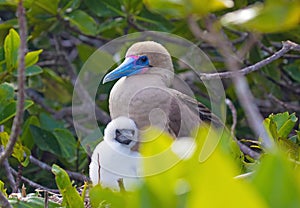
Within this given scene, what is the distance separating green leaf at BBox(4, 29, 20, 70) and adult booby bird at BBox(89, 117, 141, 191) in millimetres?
481

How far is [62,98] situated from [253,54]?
92 centimetres

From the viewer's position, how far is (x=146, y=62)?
104 inches

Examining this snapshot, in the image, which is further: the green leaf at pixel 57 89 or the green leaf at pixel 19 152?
the green leaf at pixel 57 89

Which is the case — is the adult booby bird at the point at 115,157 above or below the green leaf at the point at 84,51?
below

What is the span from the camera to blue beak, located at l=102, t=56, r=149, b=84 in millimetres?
2482

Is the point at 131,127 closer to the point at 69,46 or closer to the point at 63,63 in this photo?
the point at 63,63

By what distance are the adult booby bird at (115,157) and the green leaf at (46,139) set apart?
610 mm

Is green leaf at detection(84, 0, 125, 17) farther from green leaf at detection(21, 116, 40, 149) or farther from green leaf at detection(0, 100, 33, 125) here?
green leaf at detection(0, 100, 33, 125)

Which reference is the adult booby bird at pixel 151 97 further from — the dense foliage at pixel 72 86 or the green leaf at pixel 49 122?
the green leaf at pixel 49 122

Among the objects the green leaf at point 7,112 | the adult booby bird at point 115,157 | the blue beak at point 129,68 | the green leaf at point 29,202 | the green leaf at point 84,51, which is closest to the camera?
the green leaf at point 29,202

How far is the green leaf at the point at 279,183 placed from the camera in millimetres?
705

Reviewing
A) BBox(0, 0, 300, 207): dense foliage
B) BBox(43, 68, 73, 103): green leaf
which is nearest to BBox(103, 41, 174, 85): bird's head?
BBox(0, 0, 300, 207): dense foliage

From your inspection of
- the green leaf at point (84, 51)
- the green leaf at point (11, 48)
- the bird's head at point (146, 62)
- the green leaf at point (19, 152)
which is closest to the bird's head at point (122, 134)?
the green leaf at point (19, 152)

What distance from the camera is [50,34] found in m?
3.28
